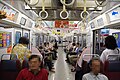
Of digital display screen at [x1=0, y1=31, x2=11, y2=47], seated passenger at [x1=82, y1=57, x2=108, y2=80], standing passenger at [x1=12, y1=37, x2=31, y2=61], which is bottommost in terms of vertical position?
seated passenger at [x1=82, y1=57, x2=108, y2=80]

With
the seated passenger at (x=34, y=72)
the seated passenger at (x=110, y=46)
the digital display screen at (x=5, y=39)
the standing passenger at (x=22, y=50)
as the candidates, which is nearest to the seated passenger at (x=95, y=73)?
the seated passenger at (x=34, y=72)

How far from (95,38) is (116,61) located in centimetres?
555

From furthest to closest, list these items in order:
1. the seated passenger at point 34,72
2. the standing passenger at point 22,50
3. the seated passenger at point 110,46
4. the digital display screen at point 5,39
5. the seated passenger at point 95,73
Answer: the digital display screen at point 5,39
the standing passenger at point 22,50
the seated passenger at point 110,46
the seated passenger at point 95,73
the seated passenger at point 34,72

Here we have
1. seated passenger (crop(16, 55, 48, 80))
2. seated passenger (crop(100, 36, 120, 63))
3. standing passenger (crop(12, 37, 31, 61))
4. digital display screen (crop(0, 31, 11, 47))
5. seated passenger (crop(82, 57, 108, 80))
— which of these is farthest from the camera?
digital display screen (crop(0, 31, 11, 47))

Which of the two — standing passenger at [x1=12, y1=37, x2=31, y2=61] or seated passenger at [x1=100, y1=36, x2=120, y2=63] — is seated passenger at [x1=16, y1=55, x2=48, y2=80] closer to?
standing passenger at [x1=12, y1=37, x2=31, y2=61]

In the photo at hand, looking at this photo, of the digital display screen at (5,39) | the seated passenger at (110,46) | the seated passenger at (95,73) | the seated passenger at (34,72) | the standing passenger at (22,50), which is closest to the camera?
the seated passenger at (34,72)

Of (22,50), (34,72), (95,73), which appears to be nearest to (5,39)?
(22,50)

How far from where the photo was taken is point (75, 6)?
5.07 meters

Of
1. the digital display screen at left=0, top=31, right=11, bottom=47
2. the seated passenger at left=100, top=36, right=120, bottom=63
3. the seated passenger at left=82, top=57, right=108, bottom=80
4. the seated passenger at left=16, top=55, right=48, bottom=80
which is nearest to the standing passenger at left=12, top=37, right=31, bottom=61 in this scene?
the digital display screen at left=0, top=31, right=11, bottom=47

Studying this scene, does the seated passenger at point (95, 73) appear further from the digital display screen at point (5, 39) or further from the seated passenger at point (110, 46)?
the digital display screen at point (5, 39)

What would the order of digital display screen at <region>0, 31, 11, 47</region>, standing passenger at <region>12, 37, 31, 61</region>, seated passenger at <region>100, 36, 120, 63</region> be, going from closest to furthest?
seated passenger at <region>100, 36, 120, 63</region> → standing passenger at <region>12, 37, 31, 61</region> → digital display screen at <region>0, 31, 11, 47</region>

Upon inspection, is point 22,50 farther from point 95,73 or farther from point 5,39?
point 95,73

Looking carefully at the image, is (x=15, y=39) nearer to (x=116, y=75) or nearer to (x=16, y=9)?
(x=16, y=9)

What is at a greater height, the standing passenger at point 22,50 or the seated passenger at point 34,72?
A: the standing passenger at point 22,50
